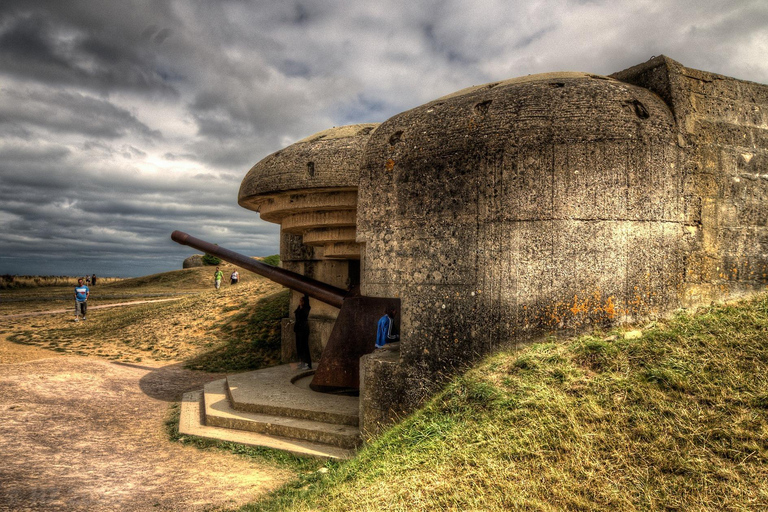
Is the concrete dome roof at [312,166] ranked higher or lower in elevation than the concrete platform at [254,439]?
higher

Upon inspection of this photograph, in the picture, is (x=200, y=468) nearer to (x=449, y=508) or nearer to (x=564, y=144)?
(x=449, y=508)

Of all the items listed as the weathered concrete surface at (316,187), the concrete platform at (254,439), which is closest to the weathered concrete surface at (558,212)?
the concrete platform at (254,439)

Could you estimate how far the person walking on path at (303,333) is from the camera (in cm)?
880

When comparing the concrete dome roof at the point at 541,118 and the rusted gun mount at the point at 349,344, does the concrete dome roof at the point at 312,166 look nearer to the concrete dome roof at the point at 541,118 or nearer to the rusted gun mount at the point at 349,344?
the rusted gun mount at the point at 349,344

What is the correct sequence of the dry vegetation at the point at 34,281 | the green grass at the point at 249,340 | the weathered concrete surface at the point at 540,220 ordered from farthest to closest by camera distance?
the dry vegetation at the point at 34,281, the green grass at the point at 249,340, the weathered concrete surface at the point at 540,220

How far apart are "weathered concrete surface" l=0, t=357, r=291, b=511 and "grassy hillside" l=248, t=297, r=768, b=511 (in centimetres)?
85

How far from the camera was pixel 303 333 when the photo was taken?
8.88 m

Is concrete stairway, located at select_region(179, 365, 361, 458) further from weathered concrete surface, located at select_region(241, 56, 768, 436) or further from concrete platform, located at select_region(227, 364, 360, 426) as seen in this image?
weathered concrete surface, located at select_region(241, 56, 768, 436)

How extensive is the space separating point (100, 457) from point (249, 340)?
629cm

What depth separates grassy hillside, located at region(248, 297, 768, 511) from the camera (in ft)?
8.96

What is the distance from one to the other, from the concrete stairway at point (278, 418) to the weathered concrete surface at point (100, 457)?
0.41m

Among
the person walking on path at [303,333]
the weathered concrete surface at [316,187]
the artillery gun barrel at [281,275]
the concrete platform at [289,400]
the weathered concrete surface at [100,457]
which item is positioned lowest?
the weathered concrete surface at [100,457]

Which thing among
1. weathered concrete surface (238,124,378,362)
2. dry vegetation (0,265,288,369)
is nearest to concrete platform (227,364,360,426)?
weathered concrete surface (238,124,378,362)

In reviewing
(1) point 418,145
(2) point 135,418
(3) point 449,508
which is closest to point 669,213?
(1) point 418,145
